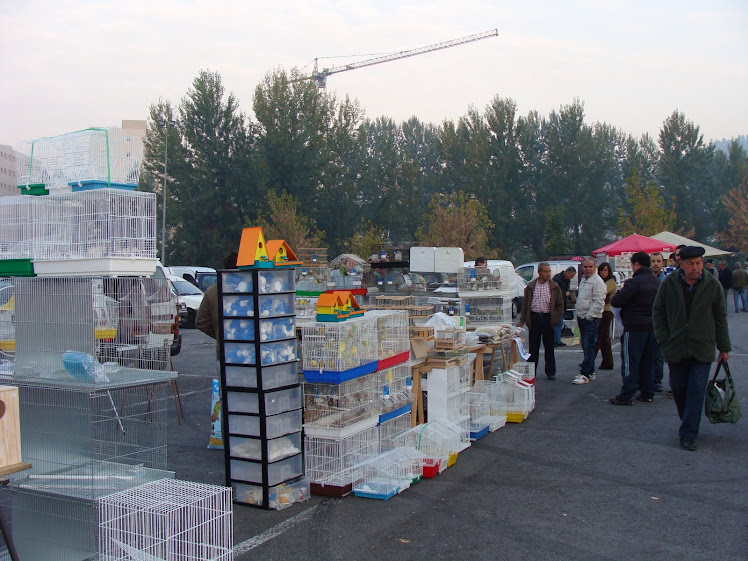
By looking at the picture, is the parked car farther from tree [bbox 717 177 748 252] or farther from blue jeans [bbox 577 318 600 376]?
tree [bbox 717 177 748 252]

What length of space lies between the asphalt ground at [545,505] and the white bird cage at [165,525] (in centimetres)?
54

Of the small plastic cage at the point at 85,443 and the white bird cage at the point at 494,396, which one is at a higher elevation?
the small plastic cage at the point at 85,443

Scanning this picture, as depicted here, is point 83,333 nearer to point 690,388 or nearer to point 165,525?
point 165,525

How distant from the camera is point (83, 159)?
494 centimetres

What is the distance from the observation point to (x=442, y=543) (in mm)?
4820

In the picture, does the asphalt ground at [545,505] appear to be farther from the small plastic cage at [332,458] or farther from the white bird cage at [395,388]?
the white bird cage at [395,388]

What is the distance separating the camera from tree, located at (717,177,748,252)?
152 feet

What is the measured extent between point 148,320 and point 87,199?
3.52 ft

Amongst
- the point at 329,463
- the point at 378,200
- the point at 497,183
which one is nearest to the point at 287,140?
the point at 378,200

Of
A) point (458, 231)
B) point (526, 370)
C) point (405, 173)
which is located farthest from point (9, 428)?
point (405, 173)

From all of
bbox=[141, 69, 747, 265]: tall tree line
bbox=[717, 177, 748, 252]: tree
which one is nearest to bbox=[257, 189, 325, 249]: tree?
bbox=[141, 69, 747, 265]: tall tree line

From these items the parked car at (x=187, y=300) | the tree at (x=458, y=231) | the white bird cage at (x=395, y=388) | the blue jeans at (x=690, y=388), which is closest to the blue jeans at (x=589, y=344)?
the blue jeans at (x=690, y=388)

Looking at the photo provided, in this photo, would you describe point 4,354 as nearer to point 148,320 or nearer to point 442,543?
point 148,320

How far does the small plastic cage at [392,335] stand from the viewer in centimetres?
670
